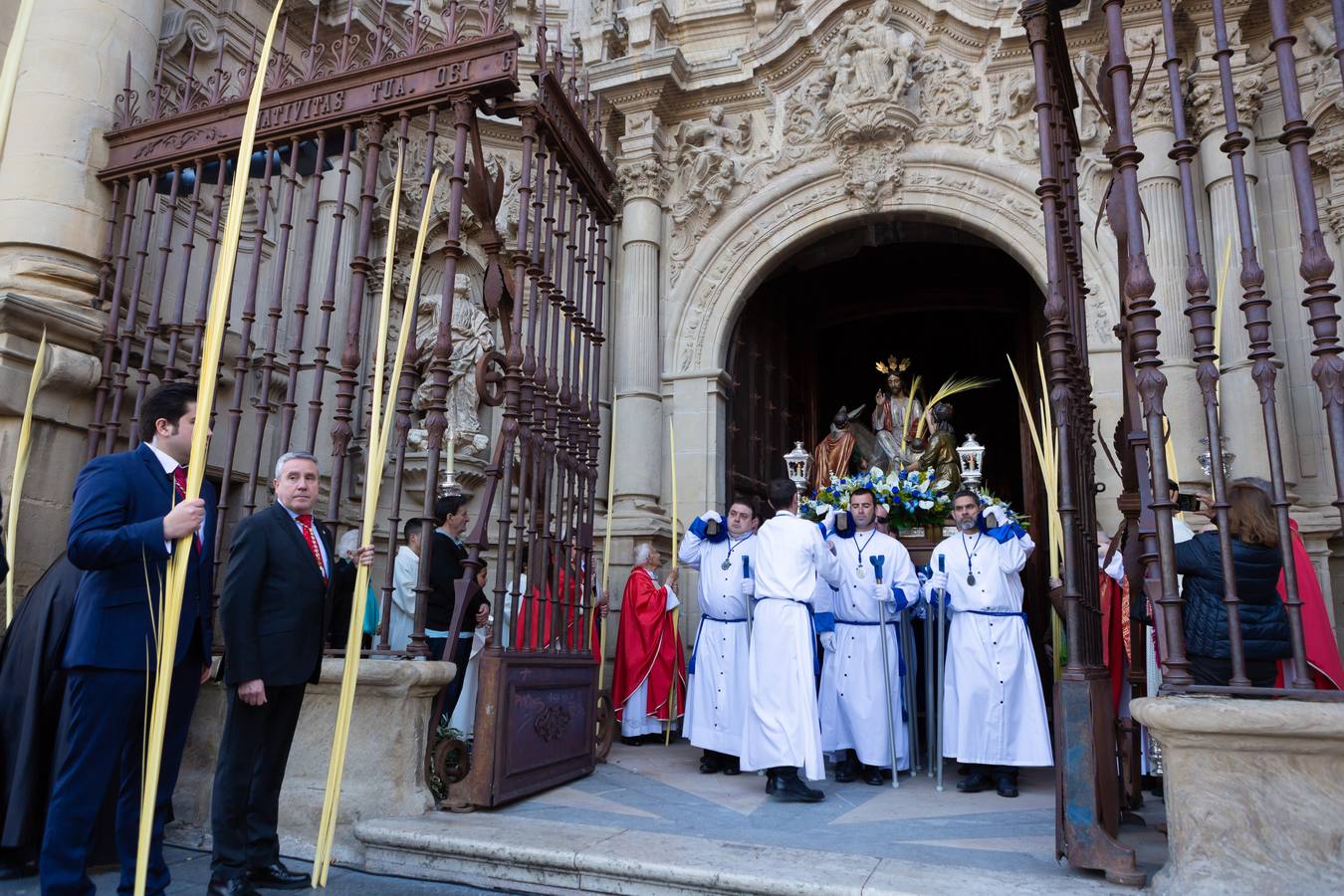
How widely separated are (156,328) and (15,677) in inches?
90.9

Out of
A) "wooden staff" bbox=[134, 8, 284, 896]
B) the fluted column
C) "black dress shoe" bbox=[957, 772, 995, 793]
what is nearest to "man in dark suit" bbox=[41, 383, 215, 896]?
"wooden staff" bbox=[134, 8, 284, 896]

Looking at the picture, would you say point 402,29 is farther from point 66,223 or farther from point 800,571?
point 800,571

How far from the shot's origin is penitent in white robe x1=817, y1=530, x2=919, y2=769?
20.8 feet

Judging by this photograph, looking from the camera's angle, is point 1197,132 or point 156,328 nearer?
point 156,328

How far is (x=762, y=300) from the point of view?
11195 mm

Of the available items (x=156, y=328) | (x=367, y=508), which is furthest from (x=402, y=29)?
(x=367, y=508)

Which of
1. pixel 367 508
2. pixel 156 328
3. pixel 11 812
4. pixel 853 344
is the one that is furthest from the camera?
pixel 853 344

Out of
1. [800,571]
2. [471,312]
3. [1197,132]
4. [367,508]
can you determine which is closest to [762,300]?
[471,312]

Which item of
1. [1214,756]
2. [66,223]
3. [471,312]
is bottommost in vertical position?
[1214,756]

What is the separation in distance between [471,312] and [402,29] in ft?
10.0

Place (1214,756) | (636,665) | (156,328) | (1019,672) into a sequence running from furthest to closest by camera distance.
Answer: (636,665) < (1019,672) < (156,328) < (1214,756)

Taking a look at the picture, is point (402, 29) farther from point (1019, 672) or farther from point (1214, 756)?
point (1214, 756)

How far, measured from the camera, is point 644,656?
816 cm

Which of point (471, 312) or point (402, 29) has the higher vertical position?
point (402, 29)
